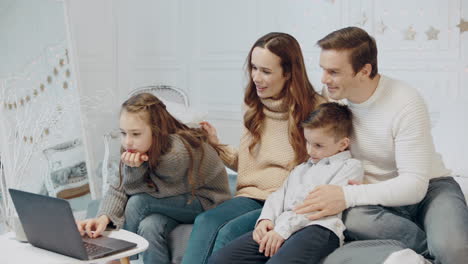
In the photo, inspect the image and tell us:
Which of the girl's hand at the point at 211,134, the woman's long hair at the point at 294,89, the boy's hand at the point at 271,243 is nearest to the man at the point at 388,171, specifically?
the boy's hand at the point at 271,243

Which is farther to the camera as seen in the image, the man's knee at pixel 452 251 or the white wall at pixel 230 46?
the white wall at pixel 230 46

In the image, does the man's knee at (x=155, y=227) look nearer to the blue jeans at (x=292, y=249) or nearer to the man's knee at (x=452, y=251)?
the blue jeans at (x=292, y=249)

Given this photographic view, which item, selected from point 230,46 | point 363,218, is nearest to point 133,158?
point 363,218

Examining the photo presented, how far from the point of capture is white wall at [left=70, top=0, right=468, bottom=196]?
10.3 feet

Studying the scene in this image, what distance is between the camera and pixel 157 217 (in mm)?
2420

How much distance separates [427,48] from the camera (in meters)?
3.23

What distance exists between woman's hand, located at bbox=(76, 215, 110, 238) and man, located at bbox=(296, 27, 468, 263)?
67 centimetres

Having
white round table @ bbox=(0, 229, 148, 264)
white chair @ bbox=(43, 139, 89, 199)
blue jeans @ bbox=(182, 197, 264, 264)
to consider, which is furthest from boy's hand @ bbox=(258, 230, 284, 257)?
white chair @ bbox=(43, 139, 89, 199)

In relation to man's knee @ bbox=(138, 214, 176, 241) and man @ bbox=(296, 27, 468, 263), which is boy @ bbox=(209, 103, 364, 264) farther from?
man's knee @ bbox=(138, 214, 176, 241)

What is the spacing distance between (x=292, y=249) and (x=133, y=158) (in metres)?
0.75

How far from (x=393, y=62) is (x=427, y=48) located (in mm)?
201

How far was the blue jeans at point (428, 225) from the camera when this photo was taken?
188 centimetres

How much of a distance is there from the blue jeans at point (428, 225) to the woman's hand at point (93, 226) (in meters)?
0.80

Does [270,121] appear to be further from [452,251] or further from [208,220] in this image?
[452,251]
